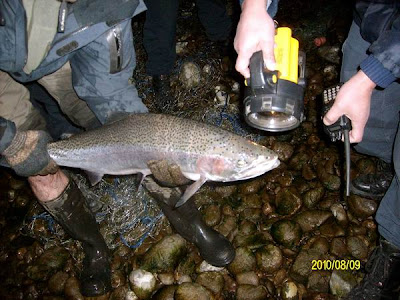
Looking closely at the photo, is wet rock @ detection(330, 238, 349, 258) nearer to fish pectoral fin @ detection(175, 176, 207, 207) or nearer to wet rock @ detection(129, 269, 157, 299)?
fish pectoral fin @ detection(175, 176, 207, 207)

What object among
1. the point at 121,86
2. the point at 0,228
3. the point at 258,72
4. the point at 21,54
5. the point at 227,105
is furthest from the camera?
the point at 227,105

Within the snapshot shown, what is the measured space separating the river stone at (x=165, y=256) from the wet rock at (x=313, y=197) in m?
1.47

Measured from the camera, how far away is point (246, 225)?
356 cm

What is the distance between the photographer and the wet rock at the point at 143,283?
10.9ft

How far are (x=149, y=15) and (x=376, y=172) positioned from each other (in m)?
3.53

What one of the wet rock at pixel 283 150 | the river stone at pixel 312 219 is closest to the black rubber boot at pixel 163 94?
the wet rock at pixel 283 150

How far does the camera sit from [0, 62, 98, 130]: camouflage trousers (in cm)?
296

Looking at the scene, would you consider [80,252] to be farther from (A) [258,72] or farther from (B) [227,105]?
(A) [258,72]

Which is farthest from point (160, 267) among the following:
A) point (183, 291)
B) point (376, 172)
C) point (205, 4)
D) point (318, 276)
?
point (205, 4)

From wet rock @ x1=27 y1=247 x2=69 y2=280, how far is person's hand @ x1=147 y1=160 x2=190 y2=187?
1.99 m

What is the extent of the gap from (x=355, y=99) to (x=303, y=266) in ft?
6.07

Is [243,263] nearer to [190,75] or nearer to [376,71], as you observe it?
[376,71]

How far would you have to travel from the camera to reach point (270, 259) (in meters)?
3.24

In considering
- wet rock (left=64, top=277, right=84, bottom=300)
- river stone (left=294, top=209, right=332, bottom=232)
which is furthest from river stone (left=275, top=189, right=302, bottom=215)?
wet rock (left=64, top=277, right=84, bottom=300)
